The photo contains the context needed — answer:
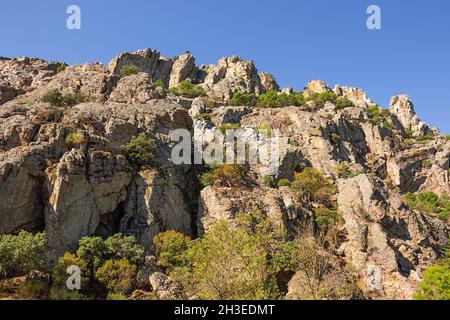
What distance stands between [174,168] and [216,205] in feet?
21.8

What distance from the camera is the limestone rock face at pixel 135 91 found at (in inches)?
1984

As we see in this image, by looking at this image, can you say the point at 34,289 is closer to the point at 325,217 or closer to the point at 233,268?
the point at 233,268

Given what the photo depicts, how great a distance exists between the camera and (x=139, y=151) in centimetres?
4062

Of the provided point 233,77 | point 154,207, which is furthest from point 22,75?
point 233,77

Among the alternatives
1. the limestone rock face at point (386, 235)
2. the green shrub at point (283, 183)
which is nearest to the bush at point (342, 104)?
the limestone rock face at point (386, 235)

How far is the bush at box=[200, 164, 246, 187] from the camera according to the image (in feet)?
149

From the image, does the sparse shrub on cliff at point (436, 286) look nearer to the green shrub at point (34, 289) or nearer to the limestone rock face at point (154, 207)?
the limestone rock face at point (154, 207)

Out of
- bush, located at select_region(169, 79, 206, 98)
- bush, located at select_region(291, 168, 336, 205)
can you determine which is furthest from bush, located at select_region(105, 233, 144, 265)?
bush, located at select_region(169, 79, 206, 98)

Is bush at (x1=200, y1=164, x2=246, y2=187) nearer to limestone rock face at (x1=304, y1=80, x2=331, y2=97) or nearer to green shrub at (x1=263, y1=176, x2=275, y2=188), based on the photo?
green shrub at (x1=263, y1=176, x2=275, y2=188)

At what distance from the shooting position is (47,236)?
106ft

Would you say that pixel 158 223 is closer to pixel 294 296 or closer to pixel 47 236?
pixel 47 236

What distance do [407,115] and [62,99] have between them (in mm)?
111790
